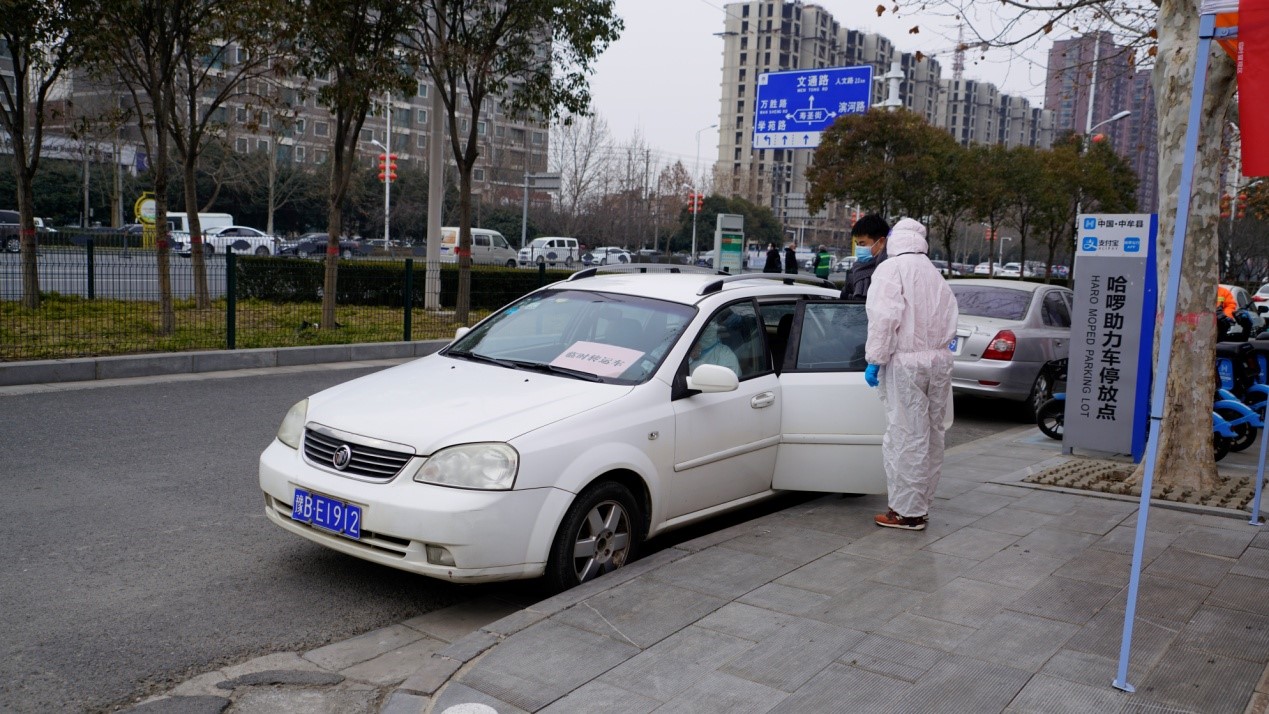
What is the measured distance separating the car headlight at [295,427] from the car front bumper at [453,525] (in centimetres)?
45

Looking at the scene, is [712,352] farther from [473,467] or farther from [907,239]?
[473,467]

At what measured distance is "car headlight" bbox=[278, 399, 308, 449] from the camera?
497 cm

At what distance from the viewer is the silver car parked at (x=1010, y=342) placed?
1070cm

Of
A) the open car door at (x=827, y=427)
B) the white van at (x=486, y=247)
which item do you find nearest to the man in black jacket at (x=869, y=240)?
the open car door at (x=827, y=427)

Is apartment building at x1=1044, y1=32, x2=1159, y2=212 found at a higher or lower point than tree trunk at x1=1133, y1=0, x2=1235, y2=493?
higher

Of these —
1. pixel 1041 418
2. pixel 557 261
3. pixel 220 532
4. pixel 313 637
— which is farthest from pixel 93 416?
pixel 557 261

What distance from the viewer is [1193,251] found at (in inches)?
279

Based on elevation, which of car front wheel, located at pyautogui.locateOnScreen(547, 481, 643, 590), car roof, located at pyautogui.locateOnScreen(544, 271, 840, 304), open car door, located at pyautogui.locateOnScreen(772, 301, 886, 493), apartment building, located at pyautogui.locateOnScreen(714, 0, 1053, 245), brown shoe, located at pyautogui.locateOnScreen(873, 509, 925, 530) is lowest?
brown shoe, located at pyautogui.locateOnScreen(873, 509, 925, 530)

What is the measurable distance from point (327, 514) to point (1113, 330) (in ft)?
21.9

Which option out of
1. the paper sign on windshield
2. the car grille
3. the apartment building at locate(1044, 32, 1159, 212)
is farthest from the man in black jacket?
the car grille

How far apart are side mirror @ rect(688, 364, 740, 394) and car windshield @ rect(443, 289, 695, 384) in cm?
26

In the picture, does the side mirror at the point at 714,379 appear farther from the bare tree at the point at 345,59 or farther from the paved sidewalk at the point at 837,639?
the bare tree at the point at 345,59

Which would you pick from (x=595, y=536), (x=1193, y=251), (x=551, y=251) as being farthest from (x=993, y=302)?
(x=551, y=251)

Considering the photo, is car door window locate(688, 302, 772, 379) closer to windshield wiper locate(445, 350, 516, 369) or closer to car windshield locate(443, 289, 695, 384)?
car windshield locate(443, 289, 695, 384)
